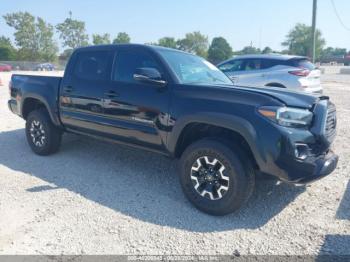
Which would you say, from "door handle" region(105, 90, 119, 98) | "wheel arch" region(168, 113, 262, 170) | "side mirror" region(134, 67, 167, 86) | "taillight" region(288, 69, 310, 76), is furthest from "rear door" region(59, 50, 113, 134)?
"taillight" region(288, 69, 310, 76)

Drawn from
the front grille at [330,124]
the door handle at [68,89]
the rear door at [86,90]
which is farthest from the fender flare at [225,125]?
the door handle at [68,89]

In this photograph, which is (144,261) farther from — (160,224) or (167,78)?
(167,78)

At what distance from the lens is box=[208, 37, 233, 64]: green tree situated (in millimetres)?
74150

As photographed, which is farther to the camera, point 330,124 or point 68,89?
point 68,89

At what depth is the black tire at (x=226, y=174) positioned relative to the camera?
3.24 meters

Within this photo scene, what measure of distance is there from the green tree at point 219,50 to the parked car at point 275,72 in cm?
6490

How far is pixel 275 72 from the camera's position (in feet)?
29.1

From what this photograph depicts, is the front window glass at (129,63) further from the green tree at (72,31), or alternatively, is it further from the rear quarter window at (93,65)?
the green tree at (72,31)

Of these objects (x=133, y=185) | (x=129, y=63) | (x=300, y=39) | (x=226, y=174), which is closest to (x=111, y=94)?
(x=129, y=63)

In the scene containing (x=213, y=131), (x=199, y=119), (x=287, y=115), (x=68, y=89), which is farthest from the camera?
(x=68, y=89)

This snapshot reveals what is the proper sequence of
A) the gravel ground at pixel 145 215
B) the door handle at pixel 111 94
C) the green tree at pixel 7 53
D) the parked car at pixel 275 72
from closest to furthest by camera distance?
1. the gravel ground at pixel 145 215
2. the door handle at pixel 111 94
3. the parked car at pixel 275 72
4. the green tree at pixel 7 53

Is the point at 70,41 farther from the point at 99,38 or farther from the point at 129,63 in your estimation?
the point at 129,63

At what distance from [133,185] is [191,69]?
70.6 inches

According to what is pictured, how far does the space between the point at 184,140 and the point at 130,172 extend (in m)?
1.33
